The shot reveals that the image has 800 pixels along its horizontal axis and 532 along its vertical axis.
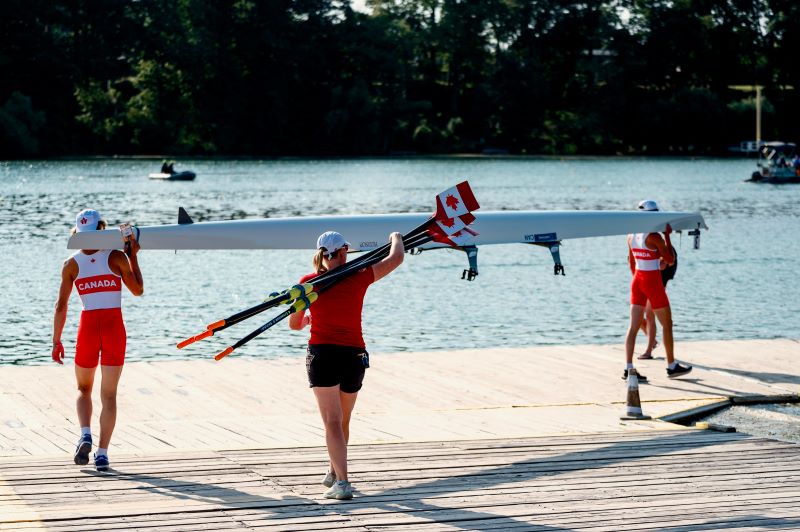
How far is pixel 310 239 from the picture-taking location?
13.4 meters

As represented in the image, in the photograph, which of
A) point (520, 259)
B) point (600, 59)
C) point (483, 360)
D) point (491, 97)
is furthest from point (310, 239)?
point (600, 59)

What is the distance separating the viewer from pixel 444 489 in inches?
322

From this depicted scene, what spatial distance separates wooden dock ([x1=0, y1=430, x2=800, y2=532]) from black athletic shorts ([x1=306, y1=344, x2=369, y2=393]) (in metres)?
0.77

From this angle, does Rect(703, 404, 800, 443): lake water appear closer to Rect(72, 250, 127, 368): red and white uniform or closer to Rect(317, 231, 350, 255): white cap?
Rect(317, 231, 350, 255): white cap

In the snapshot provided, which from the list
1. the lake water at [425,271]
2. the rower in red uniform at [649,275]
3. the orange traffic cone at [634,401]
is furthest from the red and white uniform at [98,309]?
the lake water at [425,271]

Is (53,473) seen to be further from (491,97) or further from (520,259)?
(491,97)

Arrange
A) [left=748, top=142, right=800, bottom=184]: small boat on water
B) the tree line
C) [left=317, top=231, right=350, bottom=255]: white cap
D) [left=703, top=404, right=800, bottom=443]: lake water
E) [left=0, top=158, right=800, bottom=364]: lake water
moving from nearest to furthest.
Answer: [left=317, top=231, right=350, bottom=255]: white cap < [left=703, top=404, right=800, bottom=443]: lake water < [left=0, top=158, right=800, bottom=364]: lake water < [left=748, top=142, right=800, bottom=184]: small boat on water < the tree line

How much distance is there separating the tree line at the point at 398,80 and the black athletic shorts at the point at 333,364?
317 feet

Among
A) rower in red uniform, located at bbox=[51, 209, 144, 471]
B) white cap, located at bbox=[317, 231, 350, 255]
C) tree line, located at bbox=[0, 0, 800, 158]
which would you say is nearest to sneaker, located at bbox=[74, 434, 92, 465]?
rower in red uniform, located at bbox=[51, 209, 144, 471]

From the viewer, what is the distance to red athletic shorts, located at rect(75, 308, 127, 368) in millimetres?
8672

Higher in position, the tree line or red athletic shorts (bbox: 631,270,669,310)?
the tree line

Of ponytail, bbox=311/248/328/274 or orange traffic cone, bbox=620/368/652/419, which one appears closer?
ponytail, bbox=311/248/328/274

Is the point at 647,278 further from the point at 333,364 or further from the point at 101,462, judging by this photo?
the point at 101,462

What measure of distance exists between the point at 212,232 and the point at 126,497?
5615mm
